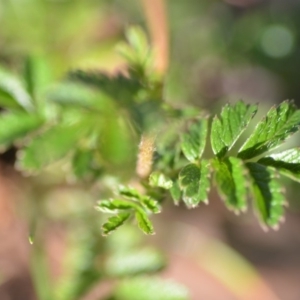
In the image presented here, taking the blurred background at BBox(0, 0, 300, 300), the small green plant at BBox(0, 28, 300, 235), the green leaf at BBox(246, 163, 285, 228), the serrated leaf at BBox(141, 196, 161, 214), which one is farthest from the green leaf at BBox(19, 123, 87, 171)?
the green leaf at BBox(246, 163, 285, 228)

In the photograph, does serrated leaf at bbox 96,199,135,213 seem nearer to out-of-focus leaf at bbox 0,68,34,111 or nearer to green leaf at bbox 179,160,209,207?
green leaf at bbox 179,160,209,207

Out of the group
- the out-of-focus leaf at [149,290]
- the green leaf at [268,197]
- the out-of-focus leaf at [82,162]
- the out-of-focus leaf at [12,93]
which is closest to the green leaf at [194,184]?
the green leaf at [268,197]

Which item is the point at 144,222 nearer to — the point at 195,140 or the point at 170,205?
the point at 195,140

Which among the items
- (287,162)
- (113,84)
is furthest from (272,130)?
(113,84)

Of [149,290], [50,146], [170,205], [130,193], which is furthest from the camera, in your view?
[170,205]

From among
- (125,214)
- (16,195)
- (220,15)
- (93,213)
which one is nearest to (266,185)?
(125,214)

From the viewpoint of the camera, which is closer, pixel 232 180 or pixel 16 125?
pixel 232 180
